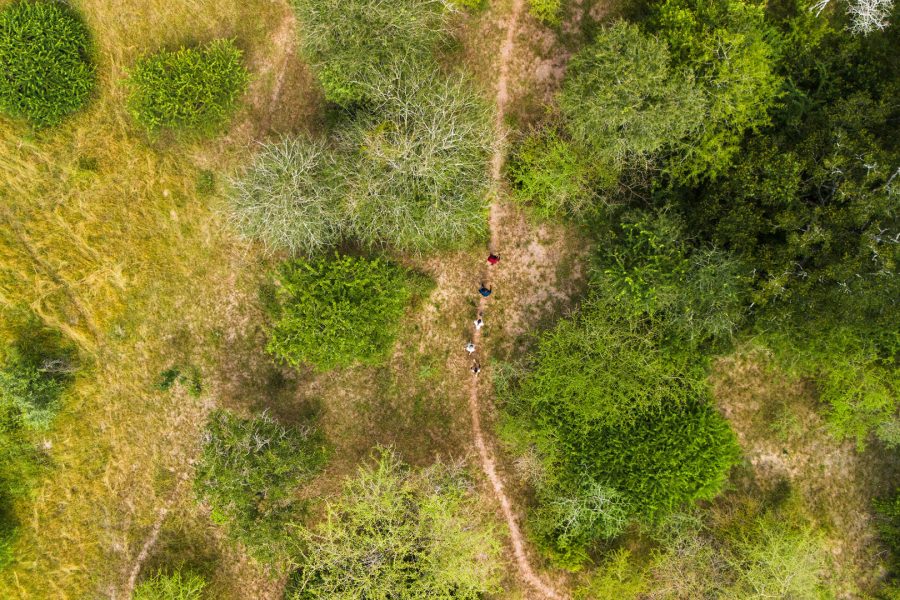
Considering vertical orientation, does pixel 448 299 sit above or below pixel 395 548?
above

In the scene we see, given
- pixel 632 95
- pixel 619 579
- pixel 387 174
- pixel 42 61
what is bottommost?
pixel 619 579

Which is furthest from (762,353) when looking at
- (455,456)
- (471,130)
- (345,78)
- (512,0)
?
(345,78)

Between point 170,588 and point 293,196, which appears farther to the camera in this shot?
point 170,588

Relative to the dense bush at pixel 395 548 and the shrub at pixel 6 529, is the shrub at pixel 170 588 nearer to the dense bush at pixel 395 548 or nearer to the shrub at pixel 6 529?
the dense bush at pixel 395 548

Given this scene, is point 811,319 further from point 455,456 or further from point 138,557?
point 138,557

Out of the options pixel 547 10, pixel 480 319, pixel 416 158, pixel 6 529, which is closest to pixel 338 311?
pixel 416 158

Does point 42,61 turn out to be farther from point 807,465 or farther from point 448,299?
point 807,465
